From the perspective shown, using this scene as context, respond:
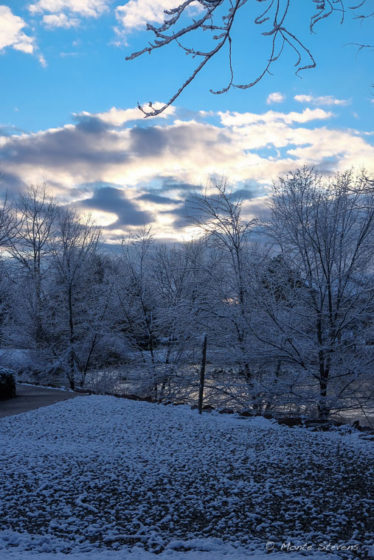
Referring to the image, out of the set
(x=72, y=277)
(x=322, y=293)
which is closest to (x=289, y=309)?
(x=322, y=293)

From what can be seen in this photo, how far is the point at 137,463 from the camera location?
444 cm

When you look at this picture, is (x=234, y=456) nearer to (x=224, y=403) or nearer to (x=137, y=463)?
(x=137, y=463)

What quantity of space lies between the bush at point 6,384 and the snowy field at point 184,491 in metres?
2.87

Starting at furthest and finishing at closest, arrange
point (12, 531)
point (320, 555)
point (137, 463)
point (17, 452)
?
1. point (17, 452)
2. point (137, 463)
3. point (12, 531)
4. point (320, 555)

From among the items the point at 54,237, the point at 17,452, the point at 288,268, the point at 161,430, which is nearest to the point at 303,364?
the point at 288,268

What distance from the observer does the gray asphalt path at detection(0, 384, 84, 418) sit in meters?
7.44

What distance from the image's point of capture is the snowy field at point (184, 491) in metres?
2.89

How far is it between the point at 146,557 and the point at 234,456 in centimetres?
205
